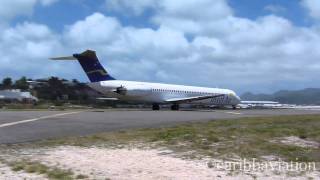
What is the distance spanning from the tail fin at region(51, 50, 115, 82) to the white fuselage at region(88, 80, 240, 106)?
724 millimetres

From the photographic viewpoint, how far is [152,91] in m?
59.1

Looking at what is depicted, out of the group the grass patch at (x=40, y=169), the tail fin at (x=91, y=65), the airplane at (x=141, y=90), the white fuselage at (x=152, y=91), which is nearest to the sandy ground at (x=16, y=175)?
the grass patch at (x=40, y=169)

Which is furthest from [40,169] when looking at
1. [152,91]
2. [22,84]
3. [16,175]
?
[22,84]

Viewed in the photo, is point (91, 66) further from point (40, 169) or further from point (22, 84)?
point (22, 84)

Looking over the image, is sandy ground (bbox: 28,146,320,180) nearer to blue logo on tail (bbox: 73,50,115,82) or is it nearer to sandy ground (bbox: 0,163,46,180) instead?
sandy ground (bbox: 0,163,46,180)

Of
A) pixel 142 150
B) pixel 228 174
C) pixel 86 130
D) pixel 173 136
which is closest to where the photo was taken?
pixel 228 174

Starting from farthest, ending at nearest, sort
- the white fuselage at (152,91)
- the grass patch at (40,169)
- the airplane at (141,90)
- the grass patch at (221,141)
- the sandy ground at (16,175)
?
the white fuselage at (152,91) < the airplane at (141,90) < the grass patch at (221,141) < the grass patch at (40,169) < the sandy ground at (16,175)

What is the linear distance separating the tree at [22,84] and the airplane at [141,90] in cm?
9789

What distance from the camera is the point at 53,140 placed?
Answer: 59.1 ft

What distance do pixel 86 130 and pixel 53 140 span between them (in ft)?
13.8

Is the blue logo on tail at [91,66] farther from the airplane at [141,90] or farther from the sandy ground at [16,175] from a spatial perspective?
the sandy ground at [16,175]

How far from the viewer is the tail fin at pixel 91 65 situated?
54.8 meters

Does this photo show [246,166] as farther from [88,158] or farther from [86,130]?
[86,130]

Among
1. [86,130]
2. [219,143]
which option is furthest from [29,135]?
[219,143]
